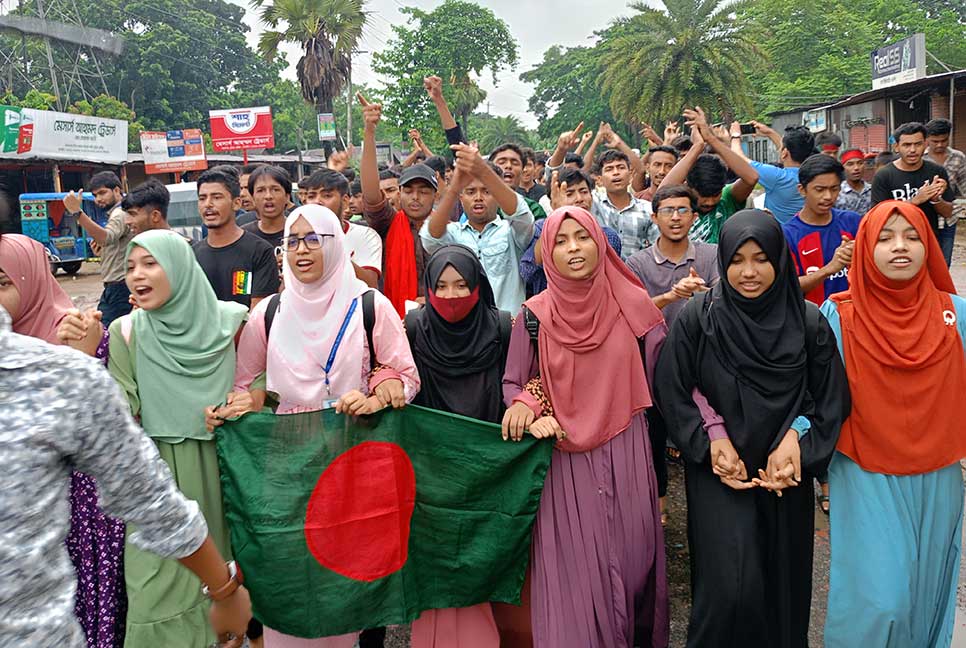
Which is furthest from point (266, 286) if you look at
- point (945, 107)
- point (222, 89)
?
point (222, 89)

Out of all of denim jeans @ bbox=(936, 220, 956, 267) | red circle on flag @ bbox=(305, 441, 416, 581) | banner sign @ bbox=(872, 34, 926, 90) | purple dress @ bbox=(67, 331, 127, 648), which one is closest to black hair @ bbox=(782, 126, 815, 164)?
denim jeans @ bbox=(936, 220, 956, 267)

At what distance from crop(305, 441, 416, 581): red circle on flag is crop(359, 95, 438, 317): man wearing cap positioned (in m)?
1.46

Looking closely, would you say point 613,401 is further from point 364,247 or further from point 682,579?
point 364,247

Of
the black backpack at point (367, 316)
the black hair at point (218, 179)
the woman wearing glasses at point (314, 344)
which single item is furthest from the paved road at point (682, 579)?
the black hair at point (218, 179)

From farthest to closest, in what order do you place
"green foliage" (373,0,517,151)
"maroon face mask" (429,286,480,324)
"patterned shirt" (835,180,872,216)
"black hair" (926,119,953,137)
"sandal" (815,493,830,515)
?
1. "green foliage" (373,0,517,151)
2. "black hair" (926,119,953,137)
3. "patterned shirt" (835,180,872,216)
4. "sandal" (815,493,830,515)
5. "maroon face mask" (429,286,480,324)

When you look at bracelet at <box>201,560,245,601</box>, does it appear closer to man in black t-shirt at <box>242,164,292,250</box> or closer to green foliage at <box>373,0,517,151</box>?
man in black t-shirt at <box>242,164,292,250</box>

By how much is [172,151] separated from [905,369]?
25.1 metres

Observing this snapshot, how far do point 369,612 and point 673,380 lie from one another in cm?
144

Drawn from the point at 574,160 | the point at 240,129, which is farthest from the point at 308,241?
the point at 240,129

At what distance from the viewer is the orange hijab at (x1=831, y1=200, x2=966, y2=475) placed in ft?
8.00

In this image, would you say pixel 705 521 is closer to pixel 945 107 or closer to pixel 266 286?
pixel 266 286

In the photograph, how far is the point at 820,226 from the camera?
13.0ft

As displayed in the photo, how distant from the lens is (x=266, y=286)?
12.4 feet

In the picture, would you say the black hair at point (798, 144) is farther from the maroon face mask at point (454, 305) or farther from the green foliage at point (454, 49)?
the green foliage at point (454, 49)
